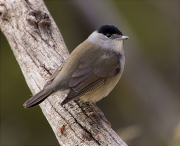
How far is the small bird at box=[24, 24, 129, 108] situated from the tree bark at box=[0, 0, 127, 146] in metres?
0.20

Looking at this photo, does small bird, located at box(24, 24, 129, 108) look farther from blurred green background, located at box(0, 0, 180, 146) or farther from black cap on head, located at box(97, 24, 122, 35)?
blurred green background, located at box(0, 0, 180, 146)

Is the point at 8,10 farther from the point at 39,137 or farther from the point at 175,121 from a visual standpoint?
the point at 175,121

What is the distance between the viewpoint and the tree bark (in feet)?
A: 10.5

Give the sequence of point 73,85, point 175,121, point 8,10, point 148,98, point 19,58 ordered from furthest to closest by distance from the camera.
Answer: point 148,98 → point 175,121 → point 8,10 → point 19,58 → point 73,85

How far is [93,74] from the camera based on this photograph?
3879mm

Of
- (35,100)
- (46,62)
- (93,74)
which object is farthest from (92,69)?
(35,100)

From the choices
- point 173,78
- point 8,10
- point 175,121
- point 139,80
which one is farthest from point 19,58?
point 173,78

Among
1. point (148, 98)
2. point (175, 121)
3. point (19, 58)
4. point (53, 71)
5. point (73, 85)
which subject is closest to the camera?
point (73, 85)

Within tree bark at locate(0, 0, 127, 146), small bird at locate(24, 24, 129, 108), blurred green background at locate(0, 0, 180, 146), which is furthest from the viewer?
blurred green background at locate(0, 0, 180, 146)

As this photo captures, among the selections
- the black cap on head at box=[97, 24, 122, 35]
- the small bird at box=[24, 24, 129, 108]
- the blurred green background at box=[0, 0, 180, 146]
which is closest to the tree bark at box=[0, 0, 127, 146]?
the small bird at box=[24, 24, 129, 108]

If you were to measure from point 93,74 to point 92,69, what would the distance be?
0.09 m

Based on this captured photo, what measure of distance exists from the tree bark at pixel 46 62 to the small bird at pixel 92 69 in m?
0.20

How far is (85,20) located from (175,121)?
155 inches

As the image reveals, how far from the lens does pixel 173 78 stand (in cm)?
733
